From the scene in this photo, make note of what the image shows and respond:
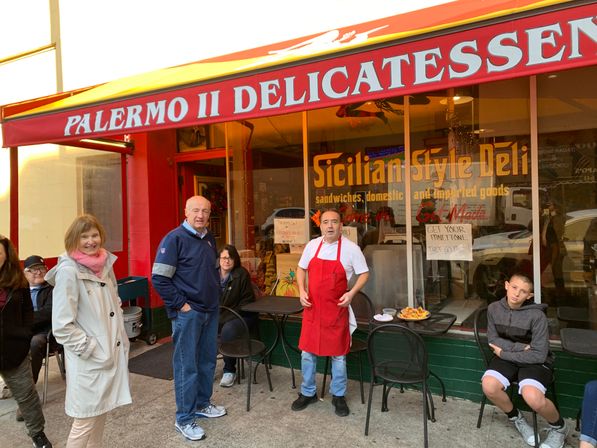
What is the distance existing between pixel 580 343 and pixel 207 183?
4.76 meters

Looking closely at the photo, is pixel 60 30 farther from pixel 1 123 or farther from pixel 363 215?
pixel 363 215

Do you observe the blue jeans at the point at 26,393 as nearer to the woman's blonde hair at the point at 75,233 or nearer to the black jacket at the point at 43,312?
the black jacket at the point at 43,312

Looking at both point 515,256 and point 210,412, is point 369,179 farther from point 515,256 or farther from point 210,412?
point 210,412

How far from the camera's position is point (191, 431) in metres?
3.19

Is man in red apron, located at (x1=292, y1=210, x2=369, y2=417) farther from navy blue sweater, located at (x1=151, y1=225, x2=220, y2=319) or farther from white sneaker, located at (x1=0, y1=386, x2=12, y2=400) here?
white sneaker, located at (x1=0, y1=386, x2=12, y2=400)

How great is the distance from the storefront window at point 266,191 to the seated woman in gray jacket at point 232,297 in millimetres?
898

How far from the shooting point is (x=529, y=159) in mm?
3887

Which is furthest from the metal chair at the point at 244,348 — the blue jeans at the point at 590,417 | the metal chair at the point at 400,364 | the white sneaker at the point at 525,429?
the blue jeans at the point at 590,417

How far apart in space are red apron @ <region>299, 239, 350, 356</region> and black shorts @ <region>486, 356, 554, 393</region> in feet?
3.63

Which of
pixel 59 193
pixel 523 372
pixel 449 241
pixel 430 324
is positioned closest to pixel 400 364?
pixel 430 324

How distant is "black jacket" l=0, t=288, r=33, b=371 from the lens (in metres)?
2.85

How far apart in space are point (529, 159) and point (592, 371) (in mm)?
1775

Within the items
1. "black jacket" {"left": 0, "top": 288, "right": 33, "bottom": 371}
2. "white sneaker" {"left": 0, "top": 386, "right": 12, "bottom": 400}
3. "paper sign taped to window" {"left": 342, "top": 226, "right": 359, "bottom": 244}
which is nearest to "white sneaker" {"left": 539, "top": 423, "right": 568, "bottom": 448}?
"paper sign taped to window" {"left": 342, "top": 226, "right": 359, "bottom": 244}

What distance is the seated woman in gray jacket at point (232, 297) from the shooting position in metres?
4.16
